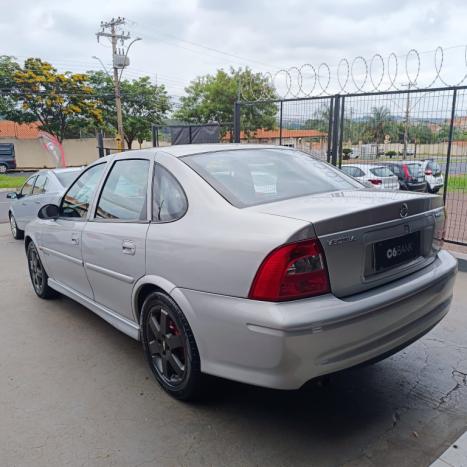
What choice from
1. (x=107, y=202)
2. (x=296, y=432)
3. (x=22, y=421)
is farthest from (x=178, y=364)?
(x=107, y=202)

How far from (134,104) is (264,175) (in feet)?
118

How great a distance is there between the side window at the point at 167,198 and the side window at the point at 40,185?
564cm

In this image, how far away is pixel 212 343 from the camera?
2.37 meters

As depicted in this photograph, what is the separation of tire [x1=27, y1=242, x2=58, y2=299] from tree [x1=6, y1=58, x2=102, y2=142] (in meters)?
30.3

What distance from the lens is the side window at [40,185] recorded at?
7889mm

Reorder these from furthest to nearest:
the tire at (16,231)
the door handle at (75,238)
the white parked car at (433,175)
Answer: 1. the tire at (16,231)
2. the white parked car at (433,175)
3. the door handle at (75,238)

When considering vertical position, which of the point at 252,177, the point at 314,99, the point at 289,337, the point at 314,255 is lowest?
the point at 289,337

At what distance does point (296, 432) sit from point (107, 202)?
7.17 ft

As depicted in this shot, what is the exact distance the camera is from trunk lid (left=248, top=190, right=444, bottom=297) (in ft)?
7.19

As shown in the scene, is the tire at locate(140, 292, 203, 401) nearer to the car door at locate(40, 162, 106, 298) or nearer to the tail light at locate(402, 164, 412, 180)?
the car door at locate(40, 162, 106, 298)

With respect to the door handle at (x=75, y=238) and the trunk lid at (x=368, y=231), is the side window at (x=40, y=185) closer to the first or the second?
the door handle at (x=75, y=238)

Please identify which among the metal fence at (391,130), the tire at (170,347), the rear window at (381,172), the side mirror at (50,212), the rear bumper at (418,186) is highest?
the metal fence at (391,130)

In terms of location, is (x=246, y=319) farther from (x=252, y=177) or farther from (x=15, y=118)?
(x=15, y=118)

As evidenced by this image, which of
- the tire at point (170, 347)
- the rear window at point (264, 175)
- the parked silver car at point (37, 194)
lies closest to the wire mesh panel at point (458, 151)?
the rear window at point (264, 175)
